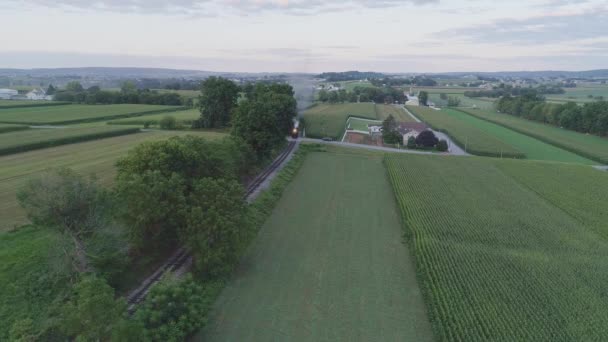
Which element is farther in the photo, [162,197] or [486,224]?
[486,224]

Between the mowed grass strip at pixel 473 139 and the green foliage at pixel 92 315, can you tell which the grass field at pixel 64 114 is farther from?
the mowed grass strip at pixel 473 139

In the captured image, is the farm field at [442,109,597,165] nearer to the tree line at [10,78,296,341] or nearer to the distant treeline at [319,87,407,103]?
the tree line at [10,78,296,341]

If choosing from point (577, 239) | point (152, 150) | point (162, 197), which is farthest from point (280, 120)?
point (577, 239)

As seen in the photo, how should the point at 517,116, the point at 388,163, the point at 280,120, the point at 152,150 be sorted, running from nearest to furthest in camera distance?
the point at 152,150, the point at 388,163, the point at 280,120, the point at 517,116

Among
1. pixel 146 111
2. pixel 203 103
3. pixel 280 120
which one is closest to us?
pixel 280 120

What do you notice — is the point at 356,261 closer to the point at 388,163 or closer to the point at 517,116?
the point at 388,163

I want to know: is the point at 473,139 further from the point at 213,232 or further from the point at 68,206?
the point at 68,206

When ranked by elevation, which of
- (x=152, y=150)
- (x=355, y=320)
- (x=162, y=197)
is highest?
(x=152, y=150)

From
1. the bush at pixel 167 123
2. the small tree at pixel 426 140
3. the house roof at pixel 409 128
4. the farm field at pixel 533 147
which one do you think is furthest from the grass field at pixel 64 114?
the farm field at pixel 533 147
